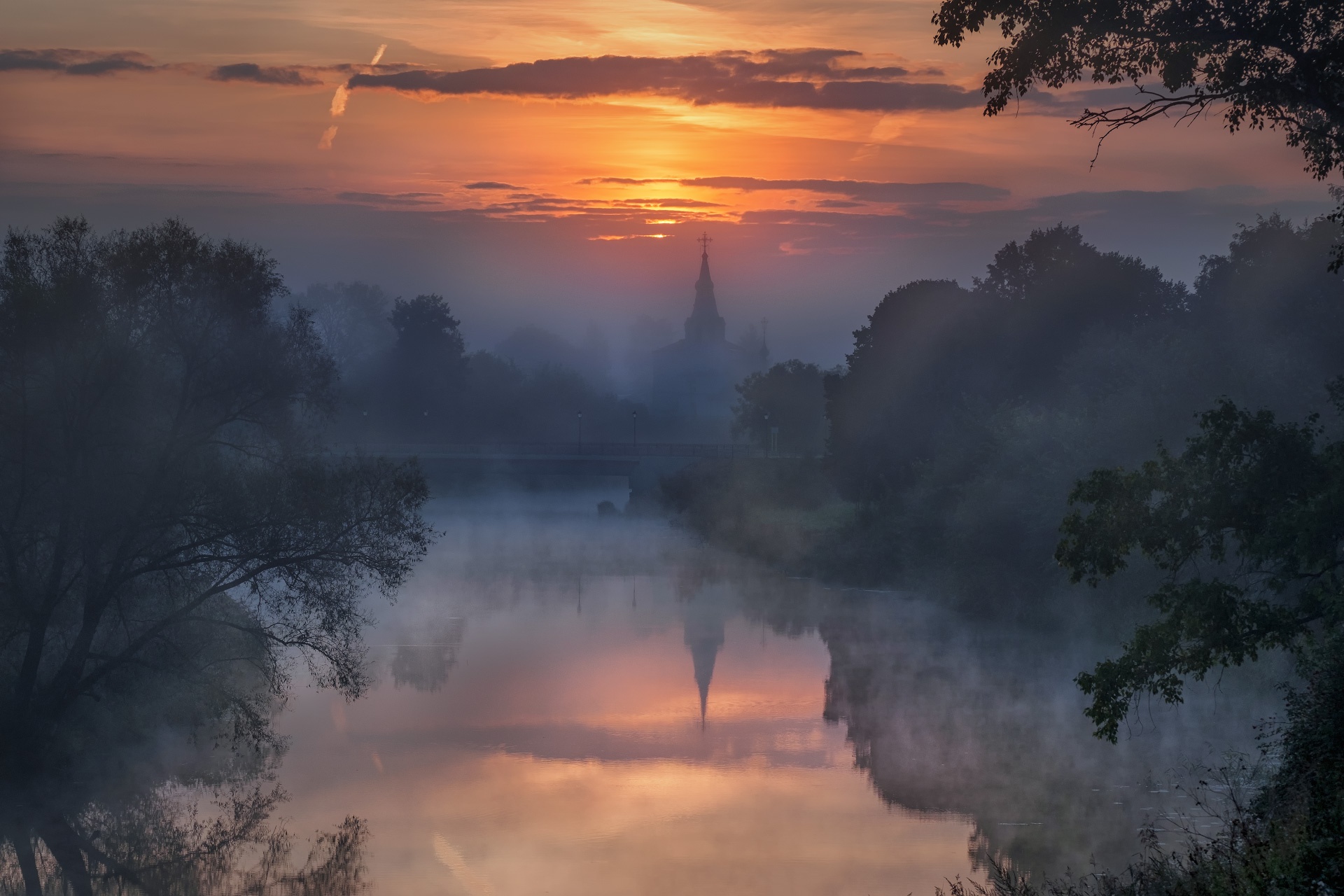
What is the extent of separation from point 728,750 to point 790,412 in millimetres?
85295

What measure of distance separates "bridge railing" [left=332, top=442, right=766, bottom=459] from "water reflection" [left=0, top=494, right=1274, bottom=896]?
5291 centimetres

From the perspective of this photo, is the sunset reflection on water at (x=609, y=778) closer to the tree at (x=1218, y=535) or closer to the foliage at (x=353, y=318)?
the tree at (x=1218, y=535)

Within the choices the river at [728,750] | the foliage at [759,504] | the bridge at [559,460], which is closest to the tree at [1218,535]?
the river at [728,750]

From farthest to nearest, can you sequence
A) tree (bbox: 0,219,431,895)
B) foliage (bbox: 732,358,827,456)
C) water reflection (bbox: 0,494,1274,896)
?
foliage (bbox: 732,358,827,456), tree (bbox: 0,219,431,895), water reflection (bbox: 0,494,1274,896)

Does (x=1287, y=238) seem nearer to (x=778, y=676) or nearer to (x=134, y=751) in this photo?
(x=778, y=676)

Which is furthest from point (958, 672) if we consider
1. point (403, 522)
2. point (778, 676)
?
point (403, 522)

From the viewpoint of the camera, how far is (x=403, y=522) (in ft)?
87.5

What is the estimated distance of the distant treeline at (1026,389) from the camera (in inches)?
1625

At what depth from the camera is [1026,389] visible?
196ft

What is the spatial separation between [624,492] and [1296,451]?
103093 millimetres

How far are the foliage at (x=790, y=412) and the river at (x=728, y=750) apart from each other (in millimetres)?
62700

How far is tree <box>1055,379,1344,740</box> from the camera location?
17156 mm

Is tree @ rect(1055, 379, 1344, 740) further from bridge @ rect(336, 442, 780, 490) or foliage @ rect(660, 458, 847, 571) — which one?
bridge @ rect(336, 442, 780, 490)

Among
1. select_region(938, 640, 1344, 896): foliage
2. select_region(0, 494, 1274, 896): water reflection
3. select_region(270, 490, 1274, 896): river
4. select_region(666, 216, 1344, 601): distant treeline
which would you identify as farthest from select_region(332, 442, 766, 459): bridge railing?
select_region(938, 640, 1344, 896): foliage
